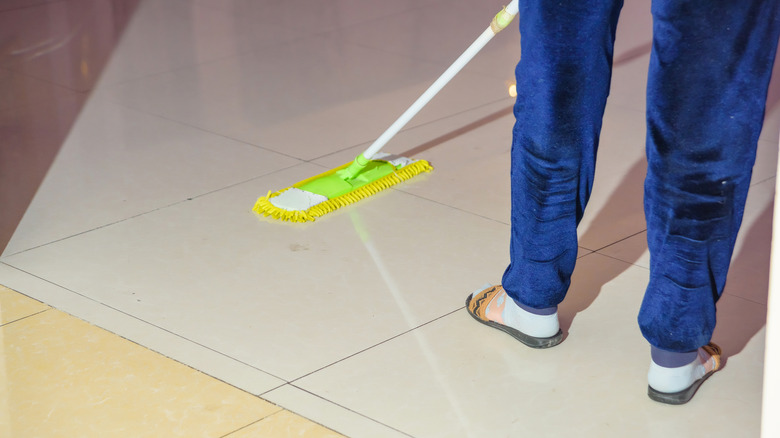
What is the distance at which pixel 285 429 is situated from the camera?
138 cm

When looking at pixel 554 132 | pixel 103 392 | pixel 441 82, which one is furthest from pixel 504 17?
pixel 103 392

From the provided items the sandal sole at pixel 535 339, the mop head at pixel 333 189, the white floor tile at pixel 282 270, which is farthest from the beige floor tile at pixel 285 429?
the mop head at pixel 333 189

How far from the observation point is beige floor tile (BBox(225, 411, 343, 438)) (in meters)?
1.37

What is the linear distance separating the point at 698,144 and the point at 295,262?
0.89 meters

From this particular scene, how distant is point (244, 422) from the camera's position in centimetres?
140

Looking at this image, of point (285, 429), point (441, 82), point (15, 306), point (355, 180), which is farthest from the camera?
point (355, 180)

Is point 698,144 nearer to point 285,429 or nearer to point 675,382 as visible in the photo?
point 675,382

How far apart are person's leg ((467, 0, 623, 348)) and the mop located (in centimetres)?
57

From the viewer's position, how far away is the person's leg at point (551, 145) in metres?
1.37

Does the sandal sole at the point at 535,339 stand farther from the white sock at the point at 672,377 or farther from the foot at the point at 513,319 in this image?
the white sock at the point at 672,377

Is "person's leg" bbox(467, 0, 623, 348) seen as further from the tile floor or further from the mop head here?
the mop head

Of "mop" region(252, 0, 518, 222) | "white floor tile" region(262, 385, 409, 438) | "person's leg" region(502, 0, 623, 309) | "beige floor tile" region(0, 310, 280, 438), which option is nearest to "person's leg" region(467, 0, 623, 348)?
"person's leg" region(502, 0, 623, 309)

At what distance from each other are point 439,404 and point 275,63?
201cm

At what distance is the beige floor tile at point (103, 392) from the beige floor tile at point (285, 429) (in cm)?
2
